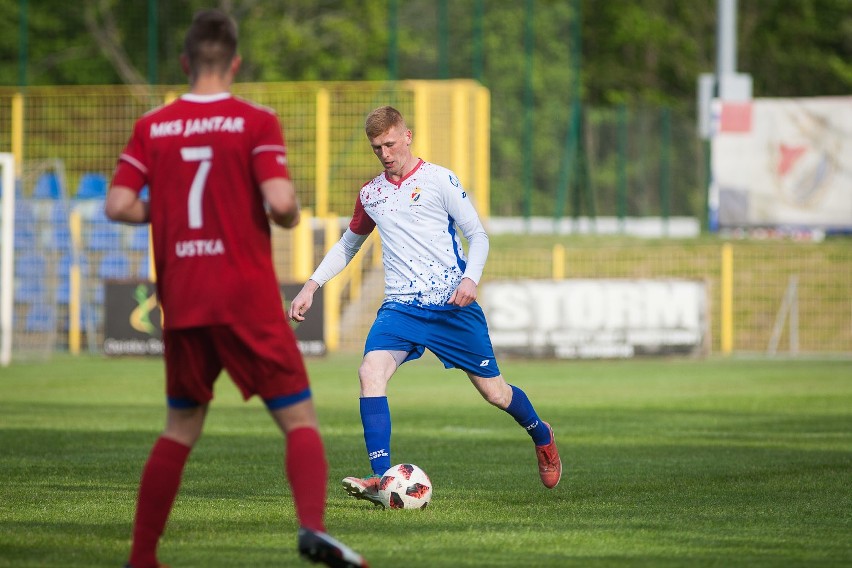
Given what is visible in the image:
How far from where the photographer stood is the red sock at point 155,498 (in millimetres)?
5863

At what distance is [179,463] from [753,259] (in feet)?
77.2

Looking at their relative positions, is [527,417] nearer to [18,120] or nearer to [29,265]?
[29,265]

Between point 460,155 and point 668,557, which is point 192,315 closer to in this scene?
point 668,557

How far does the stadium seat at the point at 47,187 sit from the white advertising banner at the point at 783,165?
12.4 meters

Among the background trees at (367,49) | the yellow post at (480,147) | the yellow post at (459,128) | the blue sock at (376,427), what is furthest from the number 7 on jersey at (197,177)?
the background trees at (367,49)

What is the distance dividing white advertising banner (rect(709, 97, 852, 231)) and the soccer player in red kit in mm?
24498

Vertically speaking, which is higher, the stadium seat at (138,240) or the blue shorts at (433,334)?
the stadium seat at (138,240)

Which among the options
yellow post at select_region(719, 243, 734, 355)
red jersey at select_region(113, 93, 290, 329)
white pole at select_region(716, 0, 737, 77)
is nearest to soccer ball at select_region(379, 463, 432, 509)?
red jersey at select_region(113, 93, 290, 329)

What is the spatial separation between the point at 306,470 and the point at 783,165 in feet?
83.6

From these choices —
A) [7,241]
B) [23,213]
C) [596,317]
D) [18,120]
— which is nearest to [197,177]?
[7,241]

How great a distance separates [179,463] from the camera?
19.7 feet

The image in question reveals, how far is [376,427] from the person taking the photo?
8391mm

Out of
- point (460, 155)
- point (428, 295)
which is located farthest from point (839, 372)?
point (428, 295)

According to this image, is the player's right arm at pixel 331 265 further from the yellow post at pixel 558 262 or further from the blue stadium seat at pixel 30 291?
the blue stadium seat at pixel 30 291
